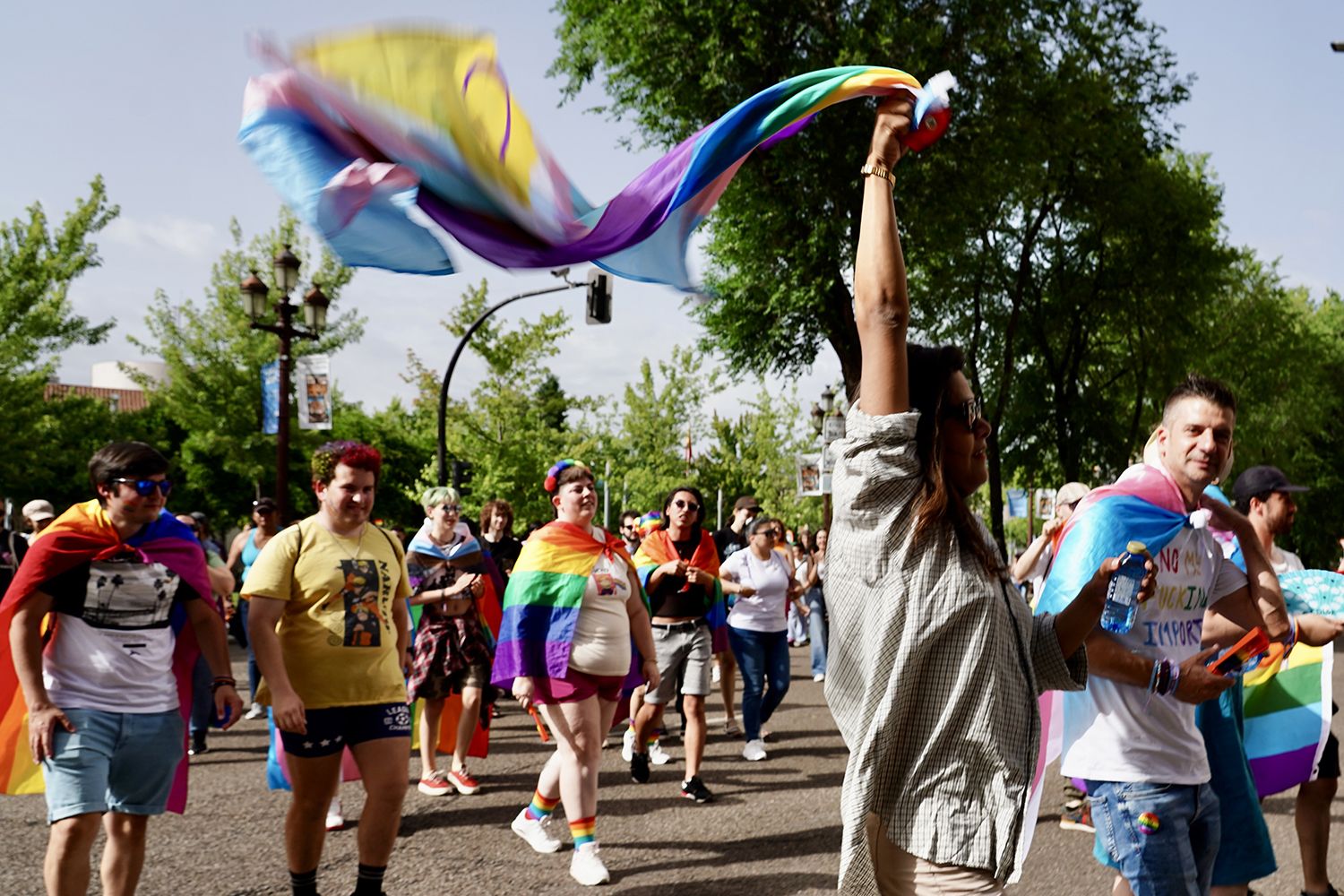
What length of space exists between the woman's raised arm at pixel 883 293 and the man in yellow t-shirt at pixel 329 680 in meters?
2.97

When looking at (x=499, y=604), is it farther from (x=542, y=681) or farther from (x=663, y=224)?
(x=663, y=224)

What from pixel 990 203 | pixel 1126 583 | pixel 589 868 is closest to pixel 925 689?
pixel 1126 583

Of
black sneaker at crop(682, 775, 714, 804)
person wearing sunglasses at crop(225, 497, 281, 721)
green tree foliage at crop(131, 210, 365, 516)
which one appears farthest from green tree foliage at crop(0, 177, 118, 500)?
black sneaker at crop(682, 775, 714, 804)

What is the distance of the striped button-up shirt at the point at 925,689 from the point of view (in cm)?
237

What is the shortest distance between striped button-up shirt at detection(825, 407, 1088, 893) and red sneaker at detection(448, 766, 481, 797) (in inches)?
240

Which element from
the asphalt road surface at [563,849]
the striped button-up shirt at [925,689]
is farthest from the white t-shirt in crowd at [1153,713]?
the asphalt road surface at [563,849]

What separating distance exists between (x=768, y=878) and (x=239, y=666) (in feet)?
35.9

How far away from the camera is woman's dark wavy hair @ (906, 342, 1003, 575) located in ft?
7.83

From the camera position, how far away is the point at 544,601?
259 inches

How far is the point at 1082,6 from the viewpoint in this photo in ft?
83.8

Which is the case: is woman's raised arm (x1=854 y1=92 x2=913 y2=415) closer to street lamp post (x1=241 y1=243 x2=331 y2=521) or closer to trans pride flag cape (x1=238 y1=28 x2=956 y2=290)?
trans pride flag cape (x1=238 y1=28 x2=956 y2=290)

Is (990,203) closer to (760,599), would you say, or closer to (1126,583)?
(760,599)

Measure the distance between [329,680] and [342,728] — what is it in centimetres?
20

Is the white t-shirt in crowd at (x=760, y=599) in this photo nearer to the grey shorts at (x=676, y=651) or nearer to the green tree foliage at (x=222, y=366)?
the grey shorts at (x=676, y=651)
